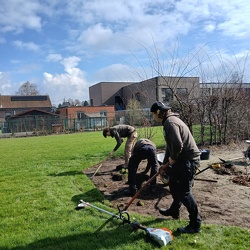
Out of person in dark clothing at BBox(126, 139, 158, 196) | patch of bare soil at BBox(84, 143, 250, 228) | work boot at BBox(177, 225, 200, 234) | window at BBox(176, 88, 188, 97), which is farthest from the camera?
window at BBox(176, 88, 188, 97)

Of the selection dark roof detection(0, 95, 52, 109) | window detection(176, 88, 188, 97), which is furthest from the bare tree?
window detection(176, 88, 188, 97)

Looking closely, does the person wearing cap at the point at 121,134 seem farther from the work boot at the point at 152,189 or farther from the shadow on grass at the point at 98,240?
the shadow on grass at the point at 98,240

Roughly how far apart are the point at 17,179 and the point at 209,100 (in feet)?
26.6

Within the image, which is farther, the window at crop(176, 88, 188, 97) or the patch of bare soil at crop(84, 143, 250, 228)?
the window at crop(176, 88, 188, 97)

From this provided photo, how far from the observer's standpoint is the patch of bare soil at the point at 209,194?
423 cm

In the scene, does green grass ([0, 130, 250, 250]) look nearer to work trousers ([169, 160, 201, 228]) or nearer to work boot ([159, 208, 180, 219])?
work boot ([159, 208, 180, 219])

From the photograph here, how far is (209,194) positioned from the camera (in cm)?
519

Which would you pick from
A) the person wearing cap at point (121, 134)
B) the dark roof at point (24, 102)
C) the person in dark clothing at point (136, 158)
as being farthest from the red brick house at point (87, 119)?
the person in dark clothing at point (136, 158)

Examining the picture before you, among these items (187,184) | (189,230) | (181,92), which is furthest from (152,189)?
(181,92)

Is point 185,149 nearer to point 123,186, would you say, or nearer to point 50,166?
point 123,186

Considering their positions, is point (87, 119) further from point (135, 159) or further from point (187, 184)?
point (187, 184)

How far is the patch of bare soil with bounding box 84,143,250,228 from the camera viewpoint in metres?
4.23

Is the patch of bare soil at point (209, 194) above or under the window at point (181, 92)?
under

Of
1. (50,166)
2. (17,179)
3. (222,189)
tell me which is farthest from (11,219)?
(50,166)
